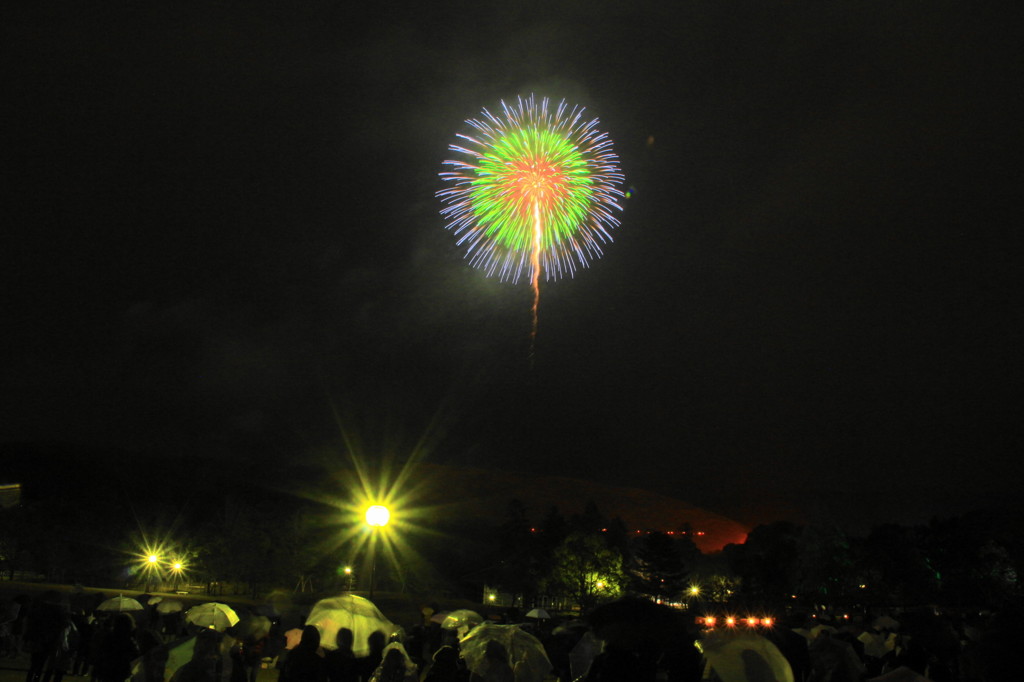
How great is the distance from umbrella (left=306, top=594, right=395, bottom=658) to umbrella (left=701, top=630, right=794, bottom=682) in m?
4.19

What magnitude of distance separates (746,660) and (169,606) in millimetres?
19651

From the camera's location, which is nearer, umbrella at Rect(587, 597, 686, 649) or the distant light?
umbrella at Rect(587, 597, 686, 649)

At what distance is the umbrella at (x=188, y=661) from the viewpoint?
6309 millimetres

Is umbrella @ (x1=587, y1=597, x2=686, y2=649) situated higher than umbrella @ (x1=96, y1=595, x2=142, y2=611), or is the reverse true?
umbrella @ (x1=96, y1=595, x2=142, y2=611)

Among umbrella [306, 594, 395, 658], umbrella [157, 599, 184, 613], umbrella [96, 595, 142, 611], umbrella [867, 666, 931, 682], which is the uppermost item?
umbrella [157, 599, 184, 613]

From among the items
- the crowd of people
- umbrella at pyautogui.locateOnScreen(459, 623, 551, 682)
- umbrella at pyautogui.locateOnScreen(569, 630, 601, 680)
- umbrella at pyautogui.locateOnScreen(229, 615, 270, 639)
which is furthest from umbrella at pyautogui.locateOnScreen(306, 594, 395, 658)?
umbrella at pyautogui.locateOnScreen(569, 630, 601, 680)

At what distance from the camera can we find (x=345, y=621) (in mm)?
9977

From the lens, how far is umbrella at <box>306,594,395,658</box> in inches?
392

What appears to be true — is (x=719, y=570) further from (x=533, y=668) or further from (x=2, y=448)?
(x=533, y=668)

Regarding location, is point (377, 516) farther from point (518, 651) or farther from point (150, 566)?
point (150, 566)

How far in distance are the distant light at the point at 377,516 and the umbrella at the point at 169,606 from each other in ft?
29.9

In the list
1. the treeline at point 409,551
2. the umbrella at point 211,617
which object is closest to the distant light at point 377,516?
the umbrella at point 211,617

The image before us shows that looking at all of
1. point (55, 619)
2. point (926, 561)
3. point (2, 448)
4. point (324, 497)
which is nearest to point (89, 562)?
point (324, 497)

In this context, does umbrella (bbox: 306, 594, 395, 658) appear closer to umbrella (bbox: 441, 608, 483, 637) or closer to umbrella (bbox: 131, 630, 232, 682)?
umbrella (bbox: 131, 630, 232, 682)
